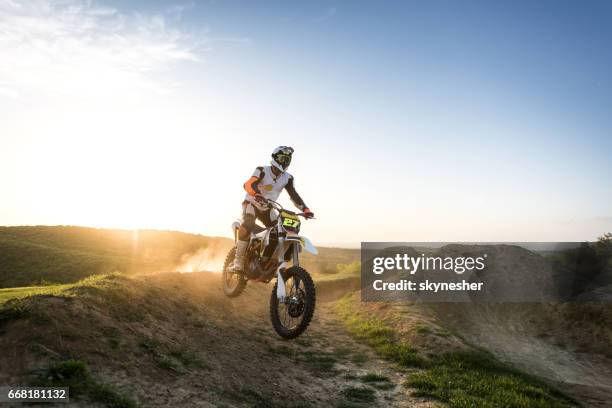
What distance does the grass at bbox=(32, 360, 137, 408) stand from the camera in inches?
275

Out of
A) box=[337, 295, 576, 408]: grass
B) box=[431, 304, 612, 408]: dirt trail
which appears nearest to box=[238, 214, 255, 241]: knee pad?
box=[337, 295, 576, 408]: grass

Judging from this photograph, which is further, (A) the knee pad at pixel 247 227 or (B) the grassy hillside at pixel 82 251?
(B) the grassy hillside at pixel 82 251

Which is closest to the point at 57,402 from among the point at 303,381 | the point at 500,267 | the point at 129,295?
the point at 129,295

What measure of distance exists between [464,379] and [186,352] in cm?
936

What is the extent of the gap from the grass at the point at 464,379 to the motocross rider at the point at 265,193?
22.5ft

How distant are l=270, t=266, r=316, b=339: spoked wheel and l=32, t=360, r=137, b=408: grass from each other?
3762 mm

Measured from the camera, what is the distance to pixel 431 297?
25484 mm

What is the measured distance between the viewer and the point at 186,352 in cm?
1057

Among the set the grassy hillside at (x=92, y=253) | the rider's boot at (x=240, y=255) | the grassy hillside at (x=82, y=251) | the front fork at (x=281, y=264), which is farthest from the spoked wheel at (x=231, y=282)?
the grassy hillside at (x=82, y=251)

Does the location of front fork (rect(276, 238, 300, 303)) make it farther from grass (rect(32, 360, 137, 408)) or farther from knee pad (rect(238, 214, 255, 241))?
grass (rect(32, 360, 137, 408))

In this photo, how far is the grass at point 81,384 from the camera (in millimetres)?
6988

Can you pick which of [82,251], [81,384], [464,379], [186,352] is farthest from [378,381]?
[82,251]

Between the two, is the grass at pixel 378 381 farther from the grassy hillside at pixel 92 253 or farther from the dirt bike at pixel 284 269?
the grassy hillside at pixel 92 253

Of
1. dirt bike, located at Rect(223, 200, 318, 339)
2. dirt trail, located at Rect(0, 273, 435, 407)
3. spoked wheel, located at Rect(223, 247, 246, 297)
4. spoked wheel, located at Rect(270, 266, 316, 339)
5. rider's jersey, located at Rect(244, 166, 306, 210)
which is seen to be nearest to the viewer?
dirt trail, located at Rect(0, 273, 435, 407)
